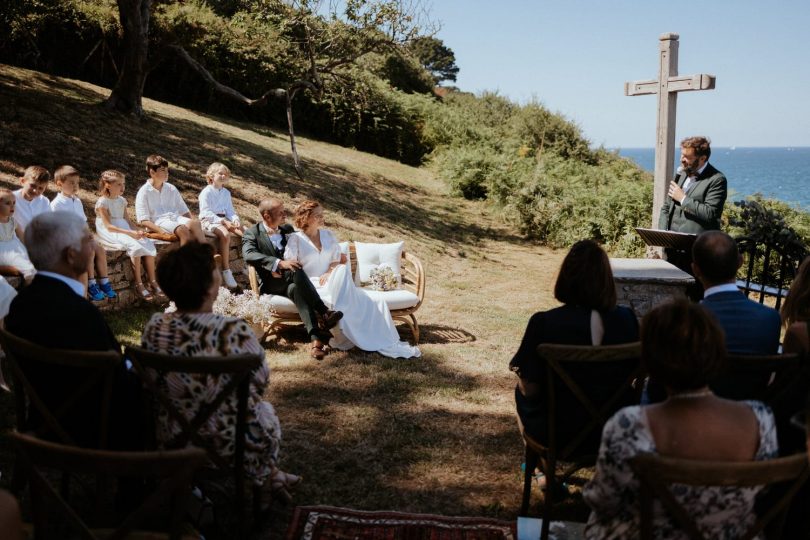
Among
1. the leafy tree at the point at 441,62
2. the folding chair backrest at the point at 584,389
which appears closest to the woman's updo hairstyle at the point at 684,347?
the folding chair backrest at the point at 584,389

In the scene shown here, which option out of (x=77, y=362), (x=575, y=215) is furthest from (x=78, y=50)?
(x=77, y=362)

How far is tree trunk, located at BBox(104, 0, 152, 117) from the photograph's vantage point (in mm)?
12156

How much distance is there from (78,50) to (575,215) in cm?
1172

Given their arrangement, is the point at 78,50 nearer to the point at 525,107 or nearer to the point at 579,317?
the point at 525,107

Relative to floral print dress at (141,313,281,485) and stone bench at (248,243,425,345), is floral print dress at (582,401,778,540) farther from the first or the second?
stone bench at (248,243,425,345)

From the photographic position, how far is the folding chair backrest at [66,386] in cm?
268

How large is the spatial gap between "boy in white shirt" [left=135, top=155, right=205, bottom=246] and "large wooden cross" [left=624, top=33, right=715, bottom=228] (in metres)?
5.38

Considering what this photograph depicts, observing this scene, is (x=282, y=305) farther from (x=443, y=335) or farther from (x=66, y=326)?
(x=66, y=326)

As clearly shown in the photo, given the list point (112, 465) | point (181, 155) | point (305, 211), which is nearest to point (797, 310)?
point (112, 465)

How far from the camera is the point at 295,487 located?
12.6 feet

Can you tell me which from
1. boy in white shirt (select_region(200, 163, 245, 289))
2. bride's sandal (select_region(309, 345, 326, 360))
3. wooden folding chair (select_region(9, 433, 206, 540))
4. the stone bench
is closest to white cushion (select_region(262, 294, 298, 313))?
the stone bench

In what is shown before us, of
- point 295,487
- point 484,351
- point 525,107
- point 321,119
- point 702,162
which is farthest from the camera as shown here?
point 525,107

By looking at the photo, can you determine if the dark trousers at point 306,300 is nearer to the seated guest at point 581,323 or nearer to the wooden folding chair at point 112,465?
the seated guest at point 581,323

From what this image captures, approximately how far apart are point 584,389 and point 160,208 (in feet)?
19.9
